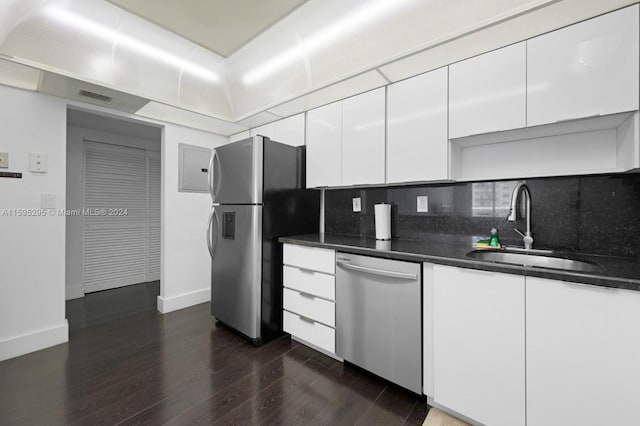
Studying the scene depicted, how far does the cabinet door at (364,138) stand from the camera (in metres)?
2.19

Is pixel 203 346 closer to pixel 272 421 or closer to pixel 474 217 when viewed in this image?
pixel 272 421

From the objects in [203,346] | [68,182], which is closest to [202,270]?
[203,346]

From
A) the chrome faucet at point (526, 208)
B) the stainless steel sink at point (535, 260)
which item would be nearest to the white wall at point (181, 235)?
the stainless steel sink at point (535, 260)

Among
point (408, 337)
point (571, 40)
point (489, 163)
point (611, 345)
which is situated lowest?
point (408, 337)

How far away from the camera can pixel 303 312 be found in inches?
89.3

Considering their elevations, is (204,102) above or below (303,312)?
above

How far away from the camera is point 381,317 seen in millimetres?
1750

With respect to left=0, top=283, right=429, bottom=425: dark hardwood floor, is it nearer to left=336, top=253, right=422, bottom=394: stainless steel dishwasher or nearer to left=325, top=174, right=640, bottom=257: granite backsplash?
left=336, top=253, right=422, bottom=394: stainless steel dishwasher

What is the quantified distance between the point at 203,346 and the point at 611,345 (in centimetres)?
259

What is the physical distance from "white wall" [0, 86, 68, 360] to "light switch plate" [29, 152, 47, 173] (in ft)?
0.10

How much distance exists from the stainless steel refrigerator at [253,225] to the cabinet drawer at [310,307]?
144 millimetres

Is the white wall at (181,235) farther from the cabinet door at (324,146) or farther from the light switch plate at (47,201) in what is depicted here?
the cabinet door at (324,146)

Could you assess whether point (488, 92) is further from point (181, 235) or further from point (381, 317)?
point (181, 235)

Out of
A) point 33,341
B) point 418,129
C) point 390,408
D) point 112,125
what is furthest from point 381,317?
point 112,125
